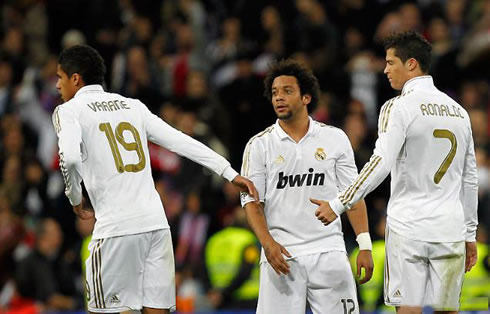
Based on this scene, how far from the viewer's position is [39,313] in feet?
43.1

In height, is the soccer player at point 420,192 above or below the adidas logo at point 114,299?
above

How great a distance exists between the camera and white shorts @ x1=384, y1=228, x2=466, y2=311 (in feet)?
25.0

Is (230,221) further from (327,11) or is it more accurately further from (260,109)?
(327,11)

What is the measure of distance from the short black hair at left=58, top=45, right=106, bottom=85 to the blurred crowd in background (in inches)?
188

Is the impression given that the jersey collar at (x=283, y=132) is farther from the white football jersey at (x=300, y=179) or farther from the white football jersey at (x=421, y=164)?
the white football jersey at (x=421, y=164)

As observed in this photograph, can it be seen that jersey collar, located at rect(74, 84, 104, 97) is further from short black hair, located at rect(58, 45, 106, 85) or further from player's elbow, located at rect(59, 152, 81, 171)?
player's elbow, located at rect(59, 152, 81, 171)

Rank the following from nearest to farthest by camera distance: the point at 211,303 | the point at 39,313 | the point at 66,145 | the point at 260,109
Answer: the point at 66,145 < the point at 211,303 < the point at 39,313 < the point at 260,109

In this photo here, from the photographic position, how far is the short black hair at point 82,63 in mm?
Result: 7871

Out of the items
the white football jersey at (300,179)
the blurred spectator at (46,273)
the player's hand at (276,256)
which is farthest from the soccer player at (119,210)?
the blurred spectator at (46,273)

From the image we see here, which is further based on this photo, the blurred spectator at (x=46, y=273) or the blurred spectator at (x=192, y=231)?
the blurred spectator at (x=46, y=273)

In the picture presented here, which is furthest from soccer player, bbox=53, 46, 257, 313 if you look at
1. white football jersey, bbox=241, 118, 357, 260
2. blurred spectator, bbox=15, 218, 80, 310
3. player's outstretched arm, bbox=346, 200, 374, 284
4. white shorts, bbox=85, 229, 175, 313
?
blurred spectator, bbox=15, 218, 80, 310

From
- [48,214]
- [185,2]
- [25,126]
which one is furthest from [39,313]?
[185,2]

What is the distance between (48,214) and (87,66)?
7.11m

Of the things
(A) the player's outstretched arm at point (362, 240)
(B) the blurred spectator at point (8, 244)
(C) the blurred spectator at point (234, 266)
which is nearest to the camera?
(A) the player's outstretched arm at point (362, 240)
